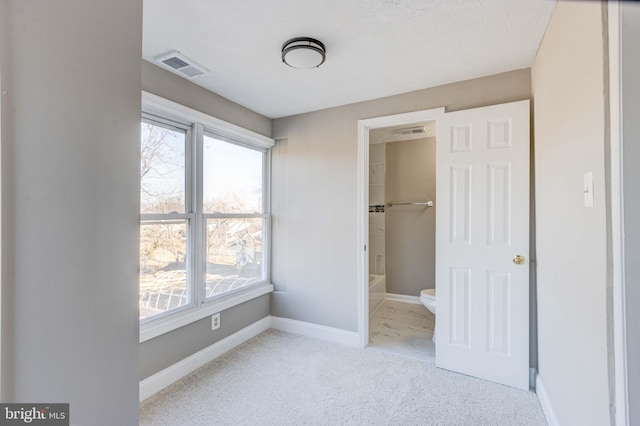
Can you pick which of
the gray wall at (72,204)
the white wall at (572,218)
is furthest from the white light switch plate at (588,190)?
the gray wall at (72,204)

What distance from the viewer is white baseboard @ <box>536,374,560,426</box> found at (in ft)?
5.29

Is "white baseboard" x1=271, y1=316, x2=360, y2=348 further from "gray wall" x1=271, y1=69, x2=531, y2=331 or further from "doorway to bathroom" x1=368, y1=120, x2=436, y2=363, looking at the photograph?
"doorway to bathroom" x1=368, y1=120, x2=436, y2=363

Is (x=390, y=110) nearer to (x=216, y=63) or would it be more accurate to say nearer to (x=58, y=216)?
(x=216, y=63)

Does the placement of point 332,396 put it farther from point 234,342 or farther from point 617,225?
point 617,225

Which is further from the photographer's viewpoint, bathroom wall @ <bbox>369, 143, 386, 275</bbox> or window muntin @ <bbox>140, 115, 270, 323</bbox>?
bathroom wall @ <bbox>369, 143, 386, 275</bbox>

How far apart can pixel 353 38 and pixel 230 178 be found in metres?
1.64

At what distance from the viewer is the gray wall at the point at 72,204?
68 cm

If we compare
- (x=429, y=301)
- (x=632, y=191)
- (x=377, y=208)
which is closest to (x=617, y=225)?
(x=632, y=191)

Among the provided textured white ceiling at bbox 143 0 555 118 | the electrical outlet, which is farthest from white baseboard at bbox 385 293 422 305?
textured white ceiling at bbox 143 0 555 118

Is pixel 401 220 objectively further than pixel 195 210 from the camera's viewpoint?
Yes

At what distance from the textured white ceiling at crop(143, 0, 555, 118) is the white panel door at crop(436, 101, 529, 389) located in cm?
43

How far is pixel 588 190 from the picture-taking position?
111 centimetres

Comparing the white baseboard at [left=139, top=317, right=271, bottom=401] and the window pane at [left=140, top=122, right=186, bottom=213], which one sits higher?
the window pane at [left=140, top=122, right=186, bottom=213]

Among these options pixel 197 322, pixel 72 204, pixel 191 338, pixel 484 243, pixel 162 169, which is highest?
pixel 162 169
